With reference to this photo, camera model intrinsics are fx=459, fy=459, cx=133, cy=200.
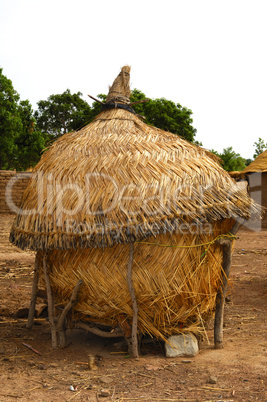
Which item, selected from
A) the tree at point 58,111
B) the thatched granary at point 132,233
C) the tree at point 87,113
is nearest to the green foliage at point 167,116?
the tree at point 87,113

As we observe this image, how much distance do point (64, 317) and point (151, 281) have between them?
942mm

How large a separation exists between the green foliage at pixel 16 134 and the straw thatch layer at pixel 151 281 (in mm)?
21838

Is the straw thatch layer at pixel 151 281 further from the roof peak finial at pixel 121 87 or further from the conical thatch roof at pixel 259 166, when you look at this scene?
the conical thatch roof at pixel 259 166

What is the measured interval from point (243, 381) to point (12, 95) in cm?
2470

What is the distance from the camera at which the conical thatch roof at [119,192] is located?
3869mm

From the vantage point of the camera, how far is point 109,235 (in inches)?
150

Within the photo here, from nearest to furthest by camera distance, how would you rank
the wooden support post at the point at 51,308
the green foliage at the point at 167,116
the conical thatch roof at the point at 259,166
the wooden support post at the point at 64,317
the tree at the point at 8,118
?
1. the wooden support post at the point at 64,317
2. the wooden support post at the point at 51,308
3. the conical thatch roof at the point at 259,166
4. the tree at the point at 8,118
5. the green foliage at the point at 167,116

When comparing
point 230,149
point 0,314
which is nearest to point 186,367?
point 0,314

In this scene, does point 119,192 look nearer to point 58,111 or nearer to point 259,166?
point 259,166

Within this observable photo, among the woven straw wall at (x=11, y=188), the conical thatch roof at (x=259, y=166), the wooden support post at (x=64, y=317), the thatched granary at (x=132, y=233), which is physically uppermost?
the conical thatch roof at (x=259, y=166)

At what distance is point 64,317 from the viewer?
170 inches

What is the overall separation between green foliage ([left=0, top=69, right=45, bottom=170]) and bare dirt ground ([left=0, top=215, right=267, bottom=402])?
20492 millimetres

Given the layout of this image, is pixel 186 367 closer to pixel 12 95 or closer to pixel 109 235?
pixel 109 235

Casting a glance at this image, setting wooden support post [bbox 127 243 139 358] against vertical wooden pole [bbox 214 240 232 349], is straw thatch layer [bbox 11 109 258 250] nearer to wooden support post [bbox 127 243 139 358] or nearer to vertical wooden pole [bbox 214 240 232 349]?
wooden support post [bbox 127 243 139 358]
